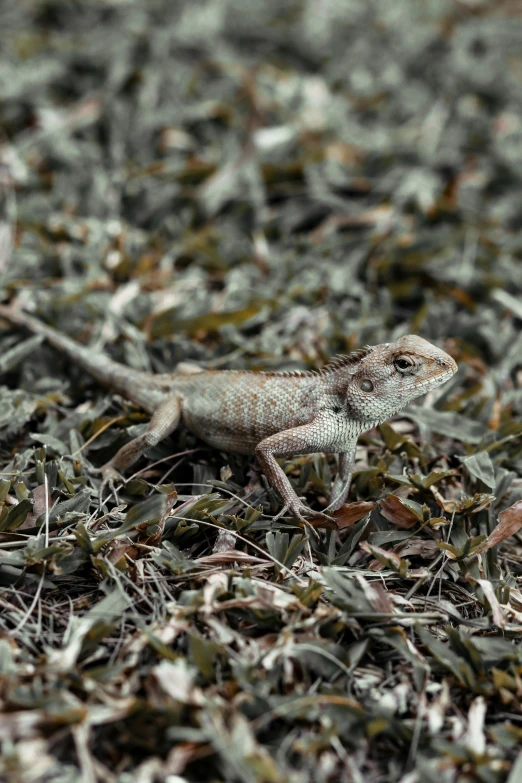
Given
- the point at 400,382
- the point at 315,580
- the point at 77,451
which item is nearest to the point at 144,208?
the point at 77,451

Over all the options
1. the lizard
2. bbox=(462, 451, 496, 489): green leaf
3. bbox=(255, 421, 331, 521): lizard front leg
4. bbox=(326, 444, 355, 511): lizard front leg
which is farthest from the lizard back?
bbox=(462, 451, 496, 489): green leaf

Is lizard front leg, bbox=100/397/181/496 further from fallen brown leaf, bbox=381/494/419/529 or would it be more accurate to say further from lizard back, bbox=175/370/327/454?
fallen brown leaf, bbox=381/494/419/529

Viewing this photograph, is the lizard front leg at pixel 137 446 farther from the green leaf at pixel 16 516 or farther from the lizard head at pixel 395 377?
the lizard head at pixel 395 377

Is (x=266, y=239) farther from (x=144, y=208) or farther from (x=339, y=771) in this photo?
(x=339, y=771)

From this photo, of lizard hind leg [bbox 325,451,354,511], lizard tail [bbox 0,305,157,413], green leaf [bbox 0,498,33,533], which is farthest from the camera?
lizard tail [bbox 0,305,157,413]

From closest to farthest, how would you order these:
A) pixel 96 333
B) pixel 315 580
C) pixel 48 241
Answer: pixel 315 580 → pixel 96 333 → pixel 48 241

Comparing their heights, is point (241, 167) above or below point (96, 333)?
above

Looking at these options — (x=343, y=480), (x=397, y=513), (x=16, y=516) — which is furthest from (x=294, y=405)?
(x=16, y=516)
